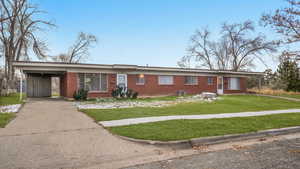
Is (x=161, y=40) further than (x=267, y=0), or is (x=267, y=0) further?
(x=161, y=40)

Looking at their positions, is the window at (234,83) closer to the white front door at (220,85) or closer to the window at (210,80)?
the white front door at (220,85)

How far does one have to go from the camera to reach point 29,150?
3.87 m

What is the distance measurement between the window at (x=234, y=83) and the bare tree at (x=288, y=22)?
1577 cm

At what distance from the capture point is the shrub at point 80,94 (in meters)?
14.0

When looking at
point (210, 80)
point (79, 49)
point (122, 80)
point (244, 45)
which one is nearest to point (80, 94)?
point (122, 80)

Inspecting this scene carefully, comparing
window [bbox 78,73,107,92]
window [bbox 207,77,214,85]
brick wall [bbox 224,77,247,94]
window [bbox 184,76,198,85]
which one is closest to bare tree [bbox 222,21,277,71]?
brick wall [bbox 224,77,247,94]

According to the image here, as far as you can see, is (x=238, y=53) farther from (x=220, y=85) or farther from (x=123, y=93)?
(x=123, y=93)

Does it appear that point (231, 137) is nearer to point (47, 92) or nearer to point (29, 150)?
point (29, 150)

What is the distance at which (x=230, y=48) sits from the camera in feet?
116

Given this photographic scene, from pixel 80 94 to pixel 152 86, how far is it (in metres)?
6.76

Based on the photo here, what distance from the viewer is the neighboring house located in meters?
14.5

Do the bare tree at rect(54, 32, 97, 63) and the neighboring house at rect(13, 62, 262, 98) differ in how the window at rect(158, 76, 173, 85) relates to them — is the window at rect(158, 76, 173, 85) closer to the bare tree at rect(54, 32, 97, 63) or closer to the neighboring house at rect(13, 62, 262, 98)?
the neighboring house at rect(13, 62, 262, 98)

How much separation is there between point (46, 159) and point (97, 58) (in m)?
34.3

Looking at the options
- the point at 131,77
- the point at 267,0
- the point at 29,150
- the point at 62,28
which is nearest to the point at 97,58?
the point at 62,28
